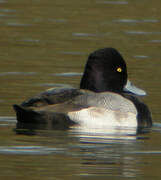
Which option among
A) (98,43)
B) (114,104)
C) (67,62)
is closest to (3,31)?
(98,43)

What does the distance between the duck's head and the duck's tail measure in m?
1.02

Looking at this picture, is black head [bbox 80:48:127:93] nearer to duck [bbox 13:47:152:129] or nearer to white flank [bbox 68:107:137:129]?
duck [bbox 13:47:152:129]

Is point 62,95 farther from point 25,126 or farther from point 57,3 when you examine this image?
point 57,3

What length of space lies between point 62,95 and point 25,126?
502 millimetres

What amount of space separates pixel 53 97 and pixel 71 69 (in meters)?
3.94

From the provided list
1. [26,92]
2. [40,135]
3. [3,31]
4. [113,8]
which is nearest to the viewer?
[40,135]

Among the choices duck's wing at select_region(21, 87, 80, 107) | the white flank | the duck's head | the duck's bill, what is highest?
the duck's head

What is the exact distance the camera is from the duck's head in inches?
384

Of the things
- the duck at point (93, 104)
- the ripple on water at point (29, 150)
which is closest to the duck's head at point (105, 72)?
the duck at point (93, 104)

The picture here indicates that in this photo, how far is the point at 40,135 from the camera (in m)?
8.66

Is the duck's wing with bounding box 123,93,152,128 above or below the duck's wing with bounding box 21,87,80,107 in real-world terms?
below

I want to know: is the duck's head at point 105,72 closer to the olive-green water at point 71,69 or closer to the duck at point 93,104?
the duck at point 93,104

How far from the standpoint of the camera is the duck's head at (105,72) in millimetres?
9758

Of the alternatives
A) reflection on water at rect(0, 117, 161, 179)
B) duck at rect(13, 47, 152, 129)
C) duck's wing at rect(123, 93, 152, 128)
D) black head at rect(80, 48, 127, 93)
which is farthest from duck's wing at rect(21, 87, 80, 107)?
duck's wing at rect(123, 93, 152, 128)
